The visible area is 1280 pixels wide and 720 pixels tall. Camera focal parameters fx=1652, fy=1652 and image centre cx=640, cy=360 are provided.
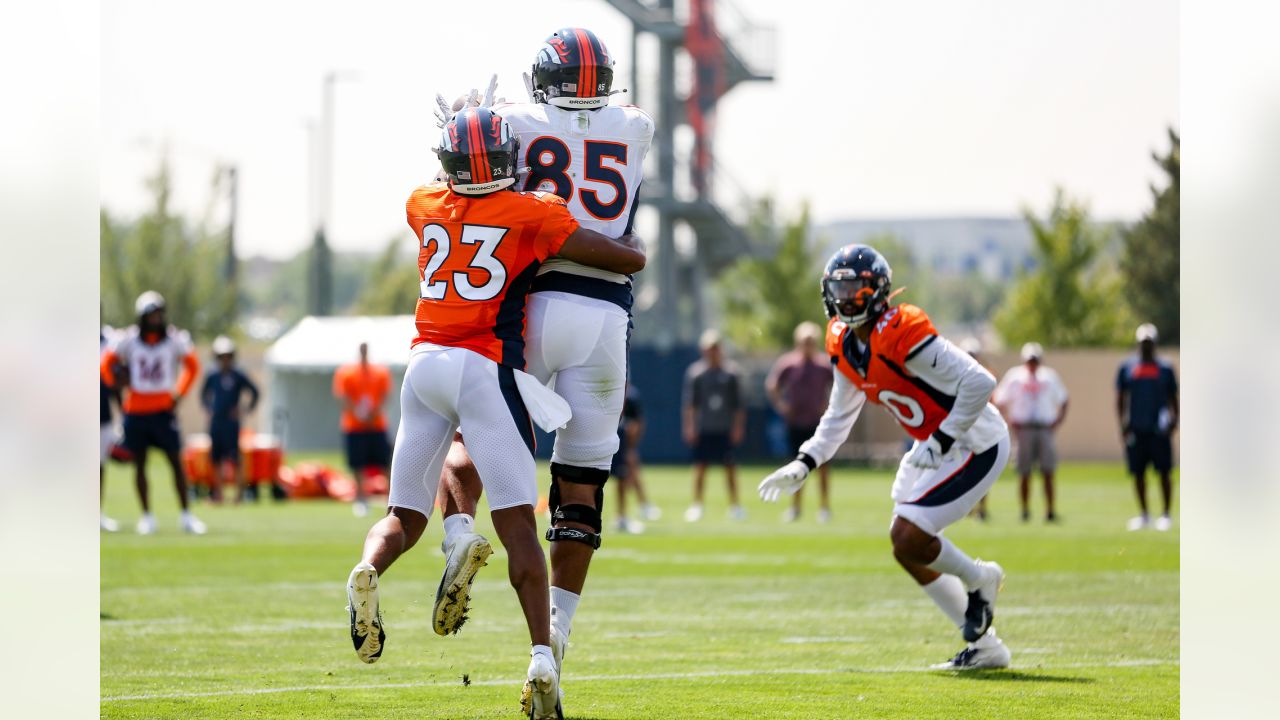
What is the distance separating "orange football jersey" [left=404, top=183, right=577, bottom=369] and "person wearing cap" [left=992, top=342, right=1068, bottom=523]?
13.7 metres

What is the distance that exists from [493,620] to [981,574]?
2.95m

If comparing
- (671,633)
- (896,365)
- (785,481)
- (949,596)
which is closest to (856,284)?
(896,365)

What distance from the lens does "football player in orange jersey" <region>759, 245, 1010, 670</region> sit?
739 centimetres

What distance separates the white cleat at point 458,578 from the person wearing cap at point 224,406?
16.0 m

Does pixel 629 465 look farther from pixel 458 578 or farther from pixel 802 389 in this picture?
pixel 458 578

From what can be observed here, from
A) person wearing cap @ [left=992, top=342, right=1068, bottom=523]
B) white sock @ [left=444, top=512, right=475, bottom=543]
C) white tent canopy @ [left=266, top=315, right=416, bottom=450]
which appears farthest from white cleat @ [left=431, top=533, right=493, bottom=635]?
white tent canopy @ [left=266, top=315, right=416, bottom=450]

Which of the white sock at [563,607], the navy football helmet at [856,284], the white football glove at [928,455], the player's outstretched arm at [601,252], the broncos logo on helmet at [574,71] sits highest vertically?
the broncos logo on helmet at [574,71]

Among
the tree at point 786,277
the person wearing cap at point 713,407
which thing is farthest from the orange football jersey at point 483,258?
the tree at point 786,277

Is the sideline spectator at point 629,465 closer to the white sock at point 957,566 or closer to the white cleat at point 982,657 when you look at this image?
the white sock at point 957,566

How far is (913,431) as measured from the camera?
781cm

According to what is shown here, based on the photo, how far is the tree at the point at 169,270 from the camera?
45.6 meters

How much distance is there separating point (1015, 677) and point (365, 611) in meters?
3.14
